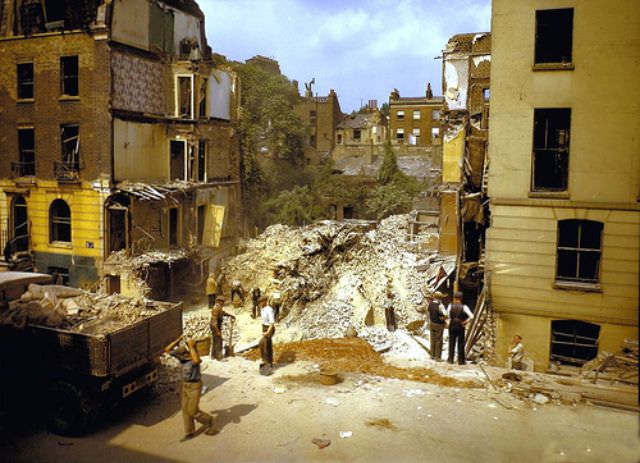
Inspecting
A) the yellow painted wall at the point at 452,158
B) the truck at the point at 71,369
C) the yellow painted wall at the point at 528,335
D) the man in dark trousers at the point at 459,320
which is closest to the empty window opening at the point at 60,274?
the truck at the point at 71,369

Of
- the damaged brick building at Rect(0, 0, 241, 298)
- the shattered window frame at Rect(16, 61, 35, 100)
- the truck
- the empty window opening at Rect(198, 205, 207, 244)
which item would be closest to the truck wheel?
the truck

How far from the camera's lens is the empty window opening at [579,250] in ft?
45.9

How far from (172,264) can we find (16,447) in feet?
61.1

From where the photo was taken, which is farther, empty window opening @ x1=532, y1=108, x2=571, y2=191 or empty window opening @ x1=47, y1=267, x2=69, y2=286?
empty window opening @ x1=47, y1=267, x2=69, y2=286

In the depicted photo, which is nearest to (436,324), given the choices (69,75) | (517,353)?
(517,353)

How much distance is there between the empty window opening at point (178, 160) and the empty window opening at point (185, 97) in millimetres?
1570

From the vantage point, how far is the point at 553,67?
14.3m

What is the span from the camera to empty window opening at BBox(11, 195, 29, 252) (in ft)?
91.4

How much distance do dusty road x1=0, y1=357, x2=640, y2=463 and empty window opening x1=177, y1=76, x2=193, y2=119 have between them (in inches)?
767

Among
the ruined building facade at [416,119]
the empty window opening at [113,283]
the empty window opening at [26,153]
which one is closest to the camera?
the empty window opening at [113,283]

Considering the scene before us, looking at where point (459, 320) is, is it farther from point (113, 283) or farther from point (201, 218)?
point (201, 218)

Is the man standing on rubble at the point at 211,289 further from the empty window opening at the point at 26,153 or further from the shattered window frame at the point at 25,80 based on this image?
the shattered window frame at the point at 25,80

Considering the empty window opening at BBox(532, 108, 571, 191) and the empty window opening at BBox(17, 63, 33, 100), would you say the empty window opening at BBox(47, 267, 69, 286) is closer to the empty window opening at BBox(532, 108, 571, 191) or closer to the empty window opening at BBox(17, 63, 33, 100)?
the empty window opening at BBox(17, 63, 33, 100)

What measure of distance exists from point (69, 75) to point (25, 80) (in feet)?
8.60
